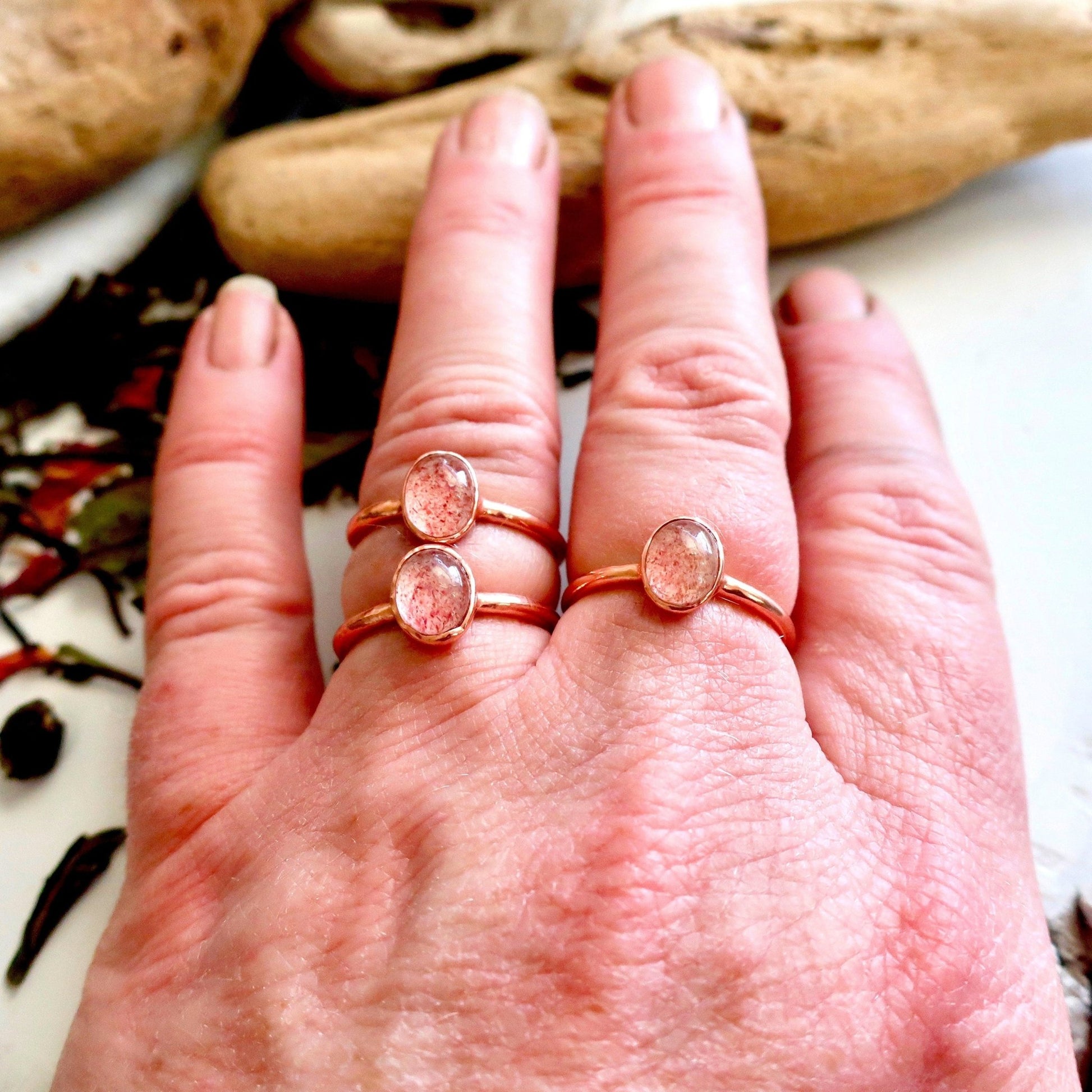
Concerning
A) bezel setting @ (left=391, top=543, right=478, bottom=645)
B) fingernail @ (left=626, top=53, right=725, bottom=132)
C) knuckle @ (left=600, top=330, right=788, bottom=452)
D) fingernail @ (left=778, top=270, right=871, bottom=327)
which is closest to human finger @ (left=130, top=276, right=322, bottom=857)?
bezel setting @ (left=391, top=543, right=478, bottom=645)

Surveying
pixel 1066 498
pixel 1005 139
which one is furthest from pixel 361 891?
pixel 1005 139

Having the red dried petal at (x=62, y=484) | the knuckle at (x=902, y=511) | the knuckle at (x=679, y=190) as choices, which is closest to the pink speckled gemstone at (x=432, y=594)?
the knuckle at (x=902, y=511)

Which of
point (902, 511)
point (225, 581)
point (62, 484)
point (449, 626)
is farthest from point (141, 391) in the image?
point (902, 511)

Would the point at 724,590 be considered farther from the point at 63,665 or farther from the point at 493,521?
the point at 63,665

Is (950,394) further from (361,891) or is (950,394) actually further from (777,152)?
(361,891)

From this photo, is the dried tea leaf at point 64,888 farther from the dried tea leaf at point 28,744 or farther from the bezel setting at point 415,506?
the bezel setting at point 415,506
